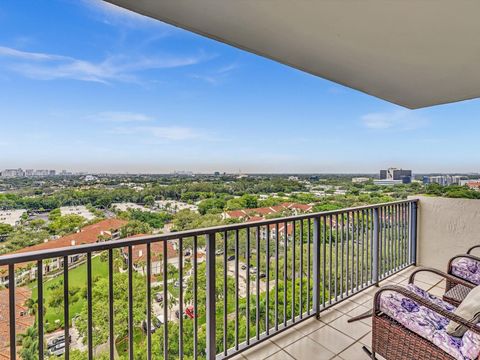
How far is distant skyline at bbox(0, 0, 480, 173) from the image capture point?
377cm

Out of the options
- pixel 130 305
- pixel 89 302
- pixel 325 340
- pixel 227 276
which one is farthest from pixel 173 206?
pixel 325 340

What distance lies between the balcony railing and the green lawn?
0.12ft

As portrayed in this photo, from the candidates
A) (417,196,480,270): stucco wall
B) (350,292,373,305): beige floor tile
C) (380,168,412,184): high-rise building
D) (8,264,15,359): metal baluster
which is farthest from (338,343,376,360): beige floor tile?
(380,168,412,184): high-rise building

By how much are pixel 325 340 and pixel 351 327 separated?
0.37 meters

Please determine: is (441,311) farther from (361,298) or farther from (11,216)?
(11,216)

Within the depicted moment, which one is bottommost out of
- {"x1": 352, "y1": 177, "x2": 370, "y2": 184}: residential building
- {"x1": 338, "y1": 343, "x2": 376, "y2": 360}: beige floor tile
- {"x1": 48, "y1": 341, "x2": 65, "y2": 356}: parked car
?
{"x1": 338, "y1": 343, "x2": 376, "y2": 360}: beige floor tile

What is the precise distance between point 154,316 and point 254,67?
6.96 m

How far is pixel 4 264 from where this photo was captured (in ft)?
3.92

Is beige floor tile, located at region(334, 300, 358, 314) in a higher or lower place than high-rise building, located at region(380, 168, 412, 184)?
lower

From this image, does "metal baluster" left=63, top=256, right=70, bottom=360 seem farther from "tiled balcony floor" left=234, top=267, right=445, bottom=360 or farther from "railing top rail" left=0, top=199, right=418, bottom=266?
"tiled balcony floor" left=234, top=267, right=445, bottom=360

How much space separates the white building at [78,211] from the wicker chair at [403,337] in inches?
111

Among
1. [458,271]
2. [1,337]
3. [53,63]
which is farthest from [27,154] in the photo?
[458,271]

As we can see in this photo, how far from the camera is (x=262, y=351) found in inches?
85.2

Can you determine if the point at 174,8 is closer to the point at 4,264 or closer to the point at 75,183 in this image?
the point at 4,264
